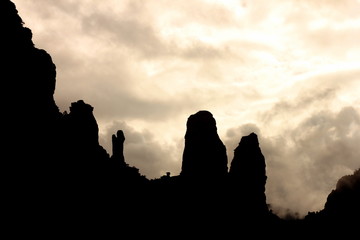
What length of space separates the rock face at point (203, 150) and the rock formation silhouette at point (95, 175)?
8.6 inches

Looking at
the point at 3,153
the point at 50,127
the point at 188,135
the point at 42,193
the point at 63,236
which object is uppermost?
the point at 188,135

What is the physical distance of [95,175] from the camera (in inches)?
3041

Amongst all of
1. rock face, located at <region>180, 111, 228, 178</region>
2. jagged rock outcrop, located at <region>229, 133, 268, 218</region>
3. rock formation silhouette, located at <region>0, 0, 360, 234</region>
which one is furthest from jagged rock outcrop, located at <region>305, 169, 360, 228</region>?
rock face, located at <region>180, 111, 228, 178</region>

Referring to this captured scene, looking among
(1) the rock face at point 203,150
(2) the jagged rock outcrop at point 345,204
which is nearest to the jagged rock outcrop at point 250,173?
(1) the rock face at point 203,150

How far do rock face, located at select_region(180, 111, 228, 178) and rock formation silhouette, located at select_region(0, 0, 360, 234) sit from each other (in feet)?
0.72

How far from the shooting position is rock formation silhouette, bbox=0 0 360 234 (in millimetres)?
50834

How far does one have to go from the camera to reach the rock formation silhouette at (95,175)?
5083cm

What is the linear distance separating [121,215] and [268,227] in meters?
43.5

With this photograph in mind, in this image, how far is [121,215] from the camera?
77.2 m

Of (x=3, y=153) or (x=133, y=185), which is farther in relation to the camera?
(x=133, y=185)

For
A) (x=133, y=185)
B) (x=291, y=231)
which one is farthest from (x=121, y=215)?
(x=291, y=231)

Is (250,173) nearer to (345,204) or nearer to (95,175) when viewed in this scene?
(345,204)

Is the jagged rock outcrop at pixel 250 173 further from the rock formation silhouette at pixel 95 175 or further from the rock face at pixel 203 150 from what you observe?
the rock face at pixel 203 150

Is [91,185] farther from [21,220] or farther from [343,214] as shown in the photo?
[343,214]
